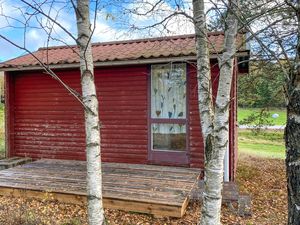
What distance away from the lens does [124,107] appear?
690 cm

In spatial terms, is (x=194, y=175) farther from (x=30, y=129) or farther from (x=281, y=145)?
(x=281, y=145)

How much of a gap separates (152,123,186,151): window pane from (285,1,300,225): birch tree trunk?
14.8 ft

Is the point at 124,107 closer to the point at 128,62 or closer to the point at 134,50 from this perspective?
the point at 128,62

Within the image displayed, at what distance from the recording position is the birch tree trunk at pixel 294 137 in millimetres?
1854

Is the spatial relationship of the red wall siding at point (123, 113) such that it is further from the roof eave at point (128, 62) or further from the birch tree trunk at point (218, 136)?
the birch tree trunk at point (218, 136)

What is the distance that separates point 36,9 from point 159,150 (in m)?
4.71

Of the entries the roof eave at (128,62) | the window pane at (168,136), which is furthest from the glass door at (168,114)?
the roof eave at (128,62)

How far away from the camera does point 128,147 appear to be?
6902 mm

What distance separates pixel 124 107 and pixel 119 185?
7.55 feet

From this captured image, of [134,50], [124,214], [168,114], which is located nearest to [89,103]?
[124,214]

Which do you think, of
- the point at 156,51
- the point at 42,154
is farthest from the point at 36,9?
the point at 42,154

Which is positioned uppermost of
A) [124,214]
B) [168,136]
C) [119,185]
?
[168,136]

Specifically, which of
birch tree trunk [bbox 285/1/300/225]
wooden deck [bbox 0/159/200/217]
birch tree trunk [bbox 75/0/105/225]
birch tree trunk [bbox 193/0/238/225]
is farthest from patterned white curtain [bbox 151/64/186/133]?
birch tree trunk [bbox 285/1/300/225]

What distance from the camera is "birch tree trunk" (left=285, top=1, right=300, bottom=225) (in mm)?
1854
